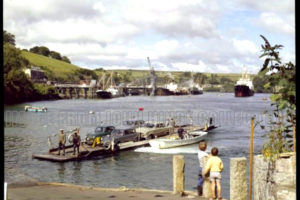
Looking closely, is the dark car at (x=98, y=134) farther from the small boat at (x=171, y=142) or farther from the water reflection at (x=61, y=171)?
the water reflection at (x=61, y=171)

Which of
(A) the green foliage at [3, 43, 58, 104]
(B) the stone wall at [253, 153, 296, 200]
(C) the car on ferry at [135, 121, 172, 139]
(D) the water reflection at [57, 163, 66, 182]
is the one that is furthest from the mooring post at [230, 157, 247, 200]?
(A) the green foliage at [3, 43, 58, 104]

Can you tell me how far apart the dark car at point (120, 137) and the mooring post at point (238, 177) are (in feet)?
88.4

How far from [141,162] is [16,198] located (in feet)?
70.9

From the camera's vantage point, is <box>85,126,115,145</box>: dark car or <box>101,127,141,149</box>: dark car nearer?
<box>101,127,141,149</box>: dark car

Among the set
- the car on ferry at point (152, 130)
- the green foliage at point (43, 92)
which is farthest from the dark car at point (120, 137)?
the green foliage at point (43, 92)

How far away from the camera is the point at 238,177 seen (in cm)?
1240

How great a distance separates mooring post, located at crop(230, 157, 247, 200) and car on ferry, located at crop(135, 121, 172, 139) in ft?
111

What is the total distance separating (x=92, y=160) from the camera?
35344mm

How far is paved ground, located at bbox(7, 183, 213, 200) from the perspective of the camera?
13.8 m

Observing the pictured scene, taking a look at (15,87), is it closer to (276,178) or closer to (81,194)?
(81,194)

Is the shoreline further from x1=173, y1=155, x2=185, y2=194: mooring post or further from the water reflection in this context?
the water reflection

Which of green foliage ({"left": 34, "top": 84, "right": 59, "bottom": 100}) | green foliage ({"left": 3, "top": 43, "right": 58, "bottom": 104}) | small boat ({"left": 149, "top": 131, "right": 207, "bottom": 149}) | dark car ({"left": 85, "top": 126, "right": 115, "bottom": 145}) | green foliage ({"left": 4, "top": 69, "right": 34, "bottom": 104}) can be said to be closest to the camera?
dark car ({"left": 85, "top": 126, "right": 115, "bottom": 145})

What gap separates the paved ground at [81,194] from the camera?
13805 mm

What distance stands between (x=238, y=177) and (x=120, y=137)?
99.2 feet
